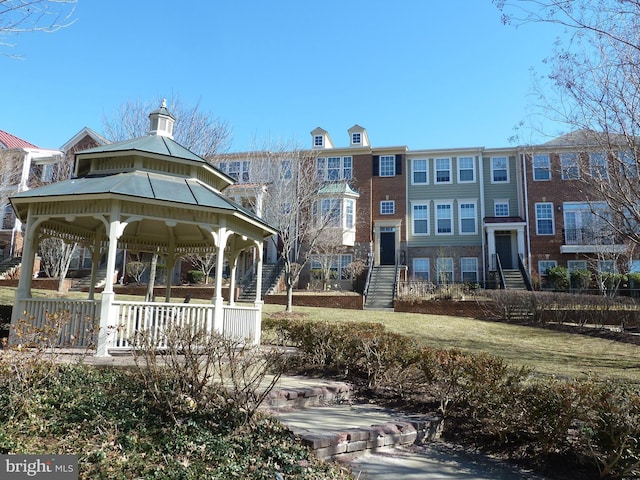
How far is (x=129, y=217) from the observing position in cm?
886

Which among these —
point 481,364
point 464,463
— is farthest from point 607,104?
point 464,463

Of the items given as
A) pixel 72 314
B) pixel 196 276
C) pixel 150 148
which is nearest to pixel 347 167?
pixel 196 276

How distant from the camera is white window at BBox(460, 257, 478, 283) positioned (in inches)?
1086

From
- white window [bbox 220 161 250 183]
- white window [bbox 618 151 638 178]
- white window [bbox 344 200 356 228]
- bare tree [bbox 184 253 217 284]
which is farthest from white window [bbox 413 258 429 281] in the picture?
white window [bbox 618 151 638 178]

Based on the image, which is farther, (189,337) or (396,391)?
(396,391)

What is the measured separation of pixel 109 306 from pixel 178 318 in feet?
4.32

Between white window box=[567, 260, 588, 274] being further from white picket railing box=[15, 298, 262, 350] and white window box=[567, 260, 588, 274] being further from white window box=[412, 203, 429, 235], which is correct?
white picket railing box=[15, 298, 262, 350]

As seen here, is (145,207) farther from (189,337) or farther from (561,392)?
(561,392)

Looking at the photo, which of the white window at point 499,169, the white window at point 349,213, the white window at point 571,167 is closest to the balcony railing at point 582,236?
the white window at point 499,169

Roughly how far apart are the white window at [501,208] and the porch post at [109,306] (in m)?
25.3

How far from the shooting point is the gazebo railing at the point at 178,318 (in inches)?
335

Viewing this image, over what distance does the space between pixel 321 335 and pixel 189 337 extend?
14.2ft

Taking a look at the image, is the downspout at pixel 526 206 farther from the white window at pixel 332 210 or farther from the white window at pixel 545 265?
the white window at pixel 332 210

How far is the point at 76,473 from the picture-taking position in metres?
3.70
